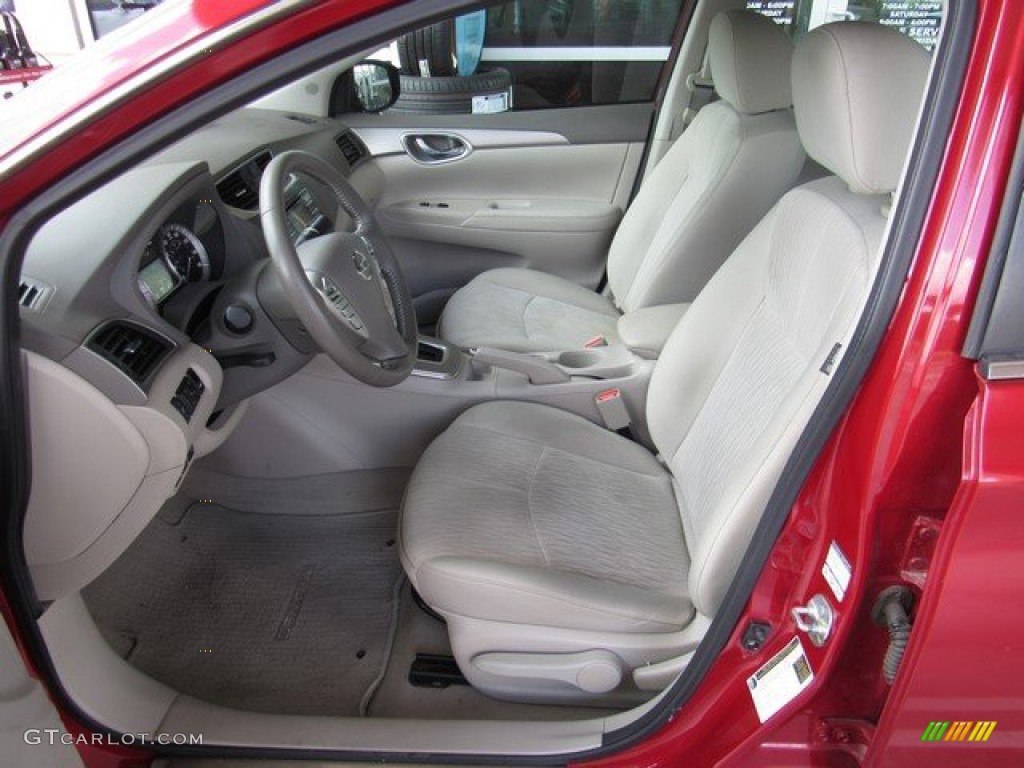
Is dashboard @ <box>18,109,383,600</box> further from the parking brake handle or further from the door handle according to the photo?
the door handle

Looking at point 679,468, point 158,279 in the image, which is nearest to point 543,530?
point 679,468

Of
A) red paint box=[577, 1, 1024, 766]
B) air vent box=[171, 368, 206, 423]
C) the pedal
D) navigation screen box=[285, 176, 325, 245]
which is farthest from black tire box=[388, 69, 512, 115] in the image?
red paint box=[577, 1, 1024, 766]

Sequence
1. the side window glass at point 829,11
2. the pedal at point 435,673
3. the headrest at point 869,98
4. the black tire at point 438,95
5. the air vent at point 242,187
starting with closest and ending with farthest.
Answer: the headrest at point 869,98 → the pedal at point 435,673 → the air vent at point 242,187 → the side window glass at point 829,11 → the black tire at point 438,95

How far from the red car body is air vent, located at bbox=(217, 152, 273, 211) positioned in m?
1.00

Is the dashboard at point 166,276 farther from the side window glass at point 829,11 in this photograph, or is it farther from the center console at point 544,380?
the side window glass at point 829,11

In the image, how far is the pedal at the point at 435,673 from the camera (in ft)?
4.81

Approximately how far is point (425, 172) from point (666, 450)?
1.63 metres

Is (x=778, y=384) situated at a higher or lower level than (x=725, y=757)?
higher

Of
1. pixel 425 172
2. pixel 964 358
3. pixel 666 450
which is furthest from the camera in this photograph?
pixel 425 172

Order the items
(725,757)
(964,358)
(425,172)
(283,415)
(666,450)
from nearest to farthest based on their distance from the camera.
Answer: (964,358) → (725,757) → (666,450) → (283,415) → (425,172)

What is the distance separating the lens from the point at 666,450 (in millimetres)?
1558

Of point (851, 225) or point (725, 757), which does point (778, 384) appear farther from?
point (725, 757)

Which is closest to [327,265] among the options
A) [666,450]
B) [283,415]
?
[283,415]

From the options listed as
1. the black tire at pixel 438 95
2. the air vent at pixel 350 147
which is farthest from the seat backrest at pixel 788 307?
the black tire at pixel 438 95
